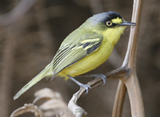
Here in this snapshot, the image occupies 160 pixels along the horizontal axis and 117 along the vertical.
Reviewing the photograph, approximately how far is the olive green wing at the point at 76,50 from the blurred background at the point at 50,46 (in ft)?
4.61

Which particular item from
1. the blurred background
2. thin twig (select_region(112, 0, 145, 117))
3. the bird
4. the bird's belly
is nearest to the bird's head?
the bird

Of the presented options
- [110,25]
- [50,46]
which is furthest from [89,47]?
[50,46]

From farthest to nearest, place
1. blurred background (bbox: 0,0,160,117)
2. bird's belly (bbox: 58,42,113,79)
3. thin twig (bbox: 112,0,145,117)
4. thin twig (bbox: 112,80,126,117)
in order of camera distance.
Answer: blurred background (bbox: 0,0,160,117) → bird's belly (bbox: 58,42,113,79) → thin twig (bbox: 112,80,126,117) → thin twig (bbox: 112,0,145,117)

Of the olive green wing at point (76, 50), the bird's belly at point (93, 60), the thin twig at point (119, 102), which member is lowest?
the thin twig at point (119, 102)

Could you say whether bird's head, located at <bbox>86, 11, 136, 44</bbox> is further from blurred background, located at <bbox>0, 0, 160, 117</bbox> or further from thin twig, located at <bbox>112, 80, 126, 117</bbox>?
blurred background, located at <bbox>0, 0, 160, 117</bbox>

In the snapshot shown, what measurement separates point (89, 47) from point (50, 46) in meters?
1.72

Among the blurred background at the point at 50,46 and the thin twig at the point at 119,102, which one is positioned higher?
the blurred background at the point at 50,46

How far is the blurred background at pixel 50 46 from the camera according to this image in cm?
340

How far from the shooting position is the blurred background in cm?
340

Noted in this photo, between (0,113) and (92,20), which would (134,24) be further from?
(0,113)

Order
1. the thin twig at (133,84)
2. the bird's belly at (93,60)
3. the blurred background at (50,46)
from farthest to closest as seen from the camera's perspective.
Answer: the blurred background at (50,46) → the bird's belly at (93,60) → the thin twig at (133,84)

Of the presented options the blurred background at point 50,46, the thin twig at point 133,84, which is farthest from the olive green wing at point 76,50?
the blurred background at point 50,46

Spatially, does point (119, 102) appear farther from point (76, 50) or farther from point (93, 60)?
point (76, 50)

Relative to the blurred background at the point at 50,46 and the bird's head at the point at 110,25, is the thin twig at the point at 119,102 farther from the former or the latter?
the blurred background at the point at 50,46
